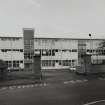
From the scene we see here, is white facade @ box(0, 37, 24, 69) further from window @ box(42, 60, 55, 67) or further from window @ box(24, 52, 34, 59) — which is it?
window @ box(42, 60, 55, 67)

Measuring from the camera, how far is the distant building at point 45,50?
54.7m

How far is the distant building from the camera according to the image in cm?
5472

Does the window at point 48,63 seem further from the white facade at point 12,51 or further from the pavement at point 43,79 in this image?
the pavement at point 43,79

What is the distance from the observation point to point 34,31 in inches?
2270

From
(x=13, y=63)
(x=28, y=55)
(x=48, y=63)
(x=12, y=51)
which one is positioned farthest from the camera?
(x=48, y=63)

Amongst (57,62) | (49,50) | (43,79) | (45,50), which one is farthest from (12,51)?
(43,79)

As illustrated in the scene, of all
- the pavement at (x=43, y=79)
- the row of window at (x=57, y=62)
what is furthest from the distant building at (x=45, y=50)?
the pavement at (x=43, y=79)

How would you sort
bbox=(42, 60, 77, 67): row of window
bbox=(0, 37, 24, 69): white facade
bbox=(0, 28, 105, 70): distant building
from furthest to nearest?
bbox=(42, 60, 77, 67): row of window
bbox=(0, 28, 105, 70): distant building
bbox=(0, 37, 24, 69): white facade

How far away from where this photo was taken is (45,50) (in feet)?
187

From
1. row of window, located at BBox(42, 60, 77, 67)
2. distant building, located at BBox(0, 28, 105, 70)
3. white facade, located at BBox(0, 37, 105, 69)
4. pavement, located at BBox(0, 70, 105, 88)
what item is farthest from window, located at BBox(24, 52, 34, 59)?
pavement, located at BBox(0, 70, 105, 88)

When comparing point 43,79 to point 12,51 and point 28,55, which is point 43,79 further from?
point 12,51

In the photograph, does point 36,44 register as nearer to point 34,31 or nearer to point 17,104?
point 34,31

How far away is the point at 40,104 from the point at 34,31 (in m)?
44.6

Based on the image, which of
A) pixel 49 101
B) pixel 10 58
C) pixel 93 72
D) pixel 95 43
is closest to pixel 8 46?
pixel 10 58
